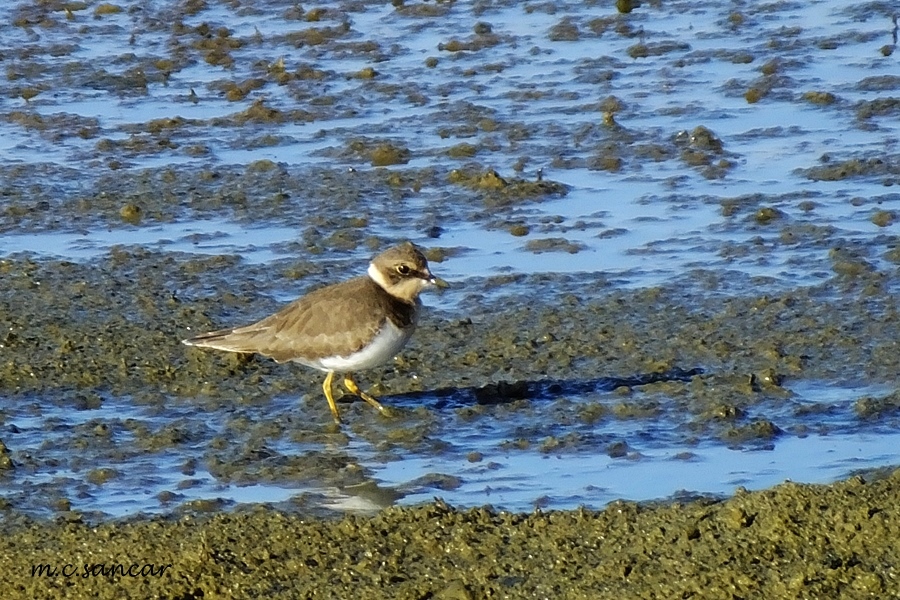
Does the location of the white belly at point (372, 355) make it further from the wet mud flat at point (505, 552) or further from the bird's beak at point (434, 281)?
the wet mud flat at point (505, 552)

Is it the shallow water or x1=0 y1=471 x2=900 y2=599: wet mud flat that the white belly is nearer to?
the shallow water

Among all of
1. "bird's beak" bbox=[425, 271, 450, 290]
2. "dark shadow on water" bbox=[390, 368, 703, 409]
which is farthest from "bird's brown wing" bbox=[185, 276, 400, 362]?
"dark shadow on water" bbox=[390, 368, 703, 409]

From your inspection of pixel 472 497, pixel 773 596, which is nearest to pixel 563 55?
pixel 472 497

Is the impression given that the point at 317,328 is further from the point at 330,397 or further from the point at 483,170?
the point at 483,170

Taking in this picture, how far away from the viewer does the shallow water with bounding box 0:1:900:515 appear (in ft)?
25.0

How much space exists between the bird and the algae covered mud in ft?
0.83

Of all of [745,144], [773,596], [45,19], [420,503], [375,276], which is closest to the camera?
[773,596]

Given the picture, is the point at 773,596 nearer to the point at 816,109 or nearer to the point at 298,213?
the point at 298,213

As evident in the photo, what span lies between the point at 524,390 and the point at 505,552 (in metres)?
2.00

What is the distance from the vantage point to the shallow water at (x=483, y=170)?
25.0 feet

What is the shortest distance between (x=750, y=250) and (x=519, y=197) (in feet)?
5.13

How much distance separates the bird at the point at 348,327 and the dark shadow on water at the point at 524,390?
0.25 m

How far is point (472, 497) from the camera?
7.21 m

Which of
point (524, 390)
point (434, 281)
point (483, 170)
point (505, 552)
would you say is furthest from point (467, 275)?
point (505, 552)
